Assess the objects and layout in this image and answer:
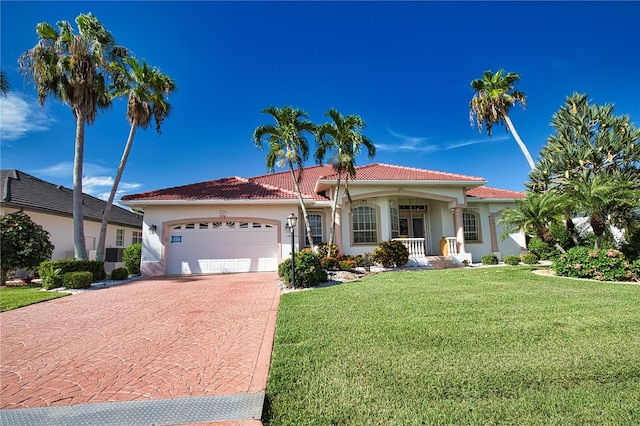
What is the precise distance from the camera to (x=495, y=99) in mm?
18234

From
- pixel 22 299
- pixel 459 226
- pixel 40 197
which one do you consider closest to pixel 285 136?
pixel 22 299

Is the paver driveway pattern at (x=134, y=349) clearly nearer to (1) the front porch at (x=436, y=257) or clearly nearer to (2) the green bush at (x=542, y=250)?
(1) the front porch at (x=436, y=257)

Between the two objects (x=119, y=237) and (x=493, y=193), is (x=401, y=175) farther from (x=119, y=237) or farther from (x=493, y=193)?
Answer: (x=119, y=237)

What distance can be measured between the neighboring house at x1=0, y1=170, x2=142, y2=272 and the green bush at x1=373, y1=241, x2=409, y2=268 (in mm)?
16263

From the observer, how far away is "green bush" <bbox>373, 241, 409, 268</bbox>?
1423 cm

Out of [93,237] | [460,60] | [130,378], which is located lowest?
[130,378]

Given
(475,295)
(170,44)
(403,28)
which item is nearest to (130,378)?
(475,295)

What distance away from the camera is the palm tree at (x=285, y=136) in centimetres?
1291

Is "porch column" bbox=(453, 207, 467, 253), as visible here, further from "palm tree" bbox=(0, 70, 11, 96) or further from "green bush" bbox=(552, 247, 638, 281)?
"palm tree" bbox=(0, 70, 11, 96)

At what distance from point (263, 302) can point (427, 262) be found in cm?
1043

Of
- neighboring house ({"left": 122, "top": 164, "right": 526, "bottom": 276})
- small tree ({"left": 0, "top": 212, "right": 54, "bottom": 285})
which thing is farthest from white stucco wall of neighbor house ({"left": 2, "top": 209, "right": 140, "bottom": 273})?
neighboring house ({"left": 122, "top": 164, "right": 526, "bottom": 276})

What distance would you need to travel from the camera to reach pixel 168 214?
1479 centimetres

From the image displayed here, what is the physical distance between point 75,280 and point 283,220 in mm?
8509

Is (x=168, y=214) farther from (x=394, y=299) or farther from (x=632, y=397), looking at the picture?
(x=632, y=397)
